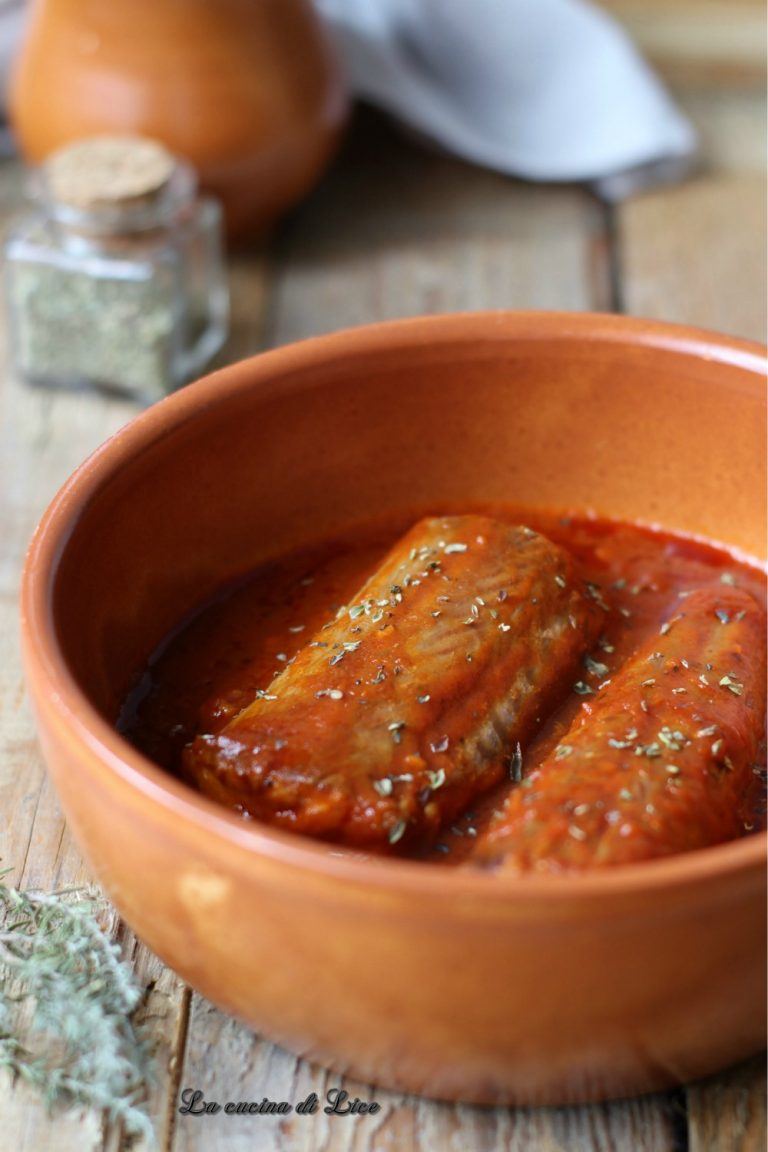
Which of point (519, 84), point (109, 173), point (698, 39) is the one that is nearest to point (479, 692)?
point (109, 173)

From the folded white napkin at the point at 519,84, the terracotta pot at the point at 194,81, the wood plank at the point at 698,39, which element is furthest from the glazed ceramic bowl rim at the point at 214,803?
the wood plank at the point at 698,39

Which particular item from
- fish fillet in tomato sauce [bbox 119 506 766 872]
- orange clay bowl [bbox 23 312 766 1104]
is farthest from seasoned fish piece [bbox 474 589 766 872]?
orange clay bowl [bbox 23 312 766 1104]

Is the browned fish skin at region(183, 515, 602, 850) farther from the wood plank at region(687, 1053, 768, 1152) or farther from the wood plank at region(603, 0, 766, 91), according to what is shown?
the wood plank at region(603, 0, 766, 91)

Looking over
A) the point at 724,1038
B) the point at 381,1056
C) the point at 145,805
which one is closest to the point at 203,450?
the point at 145,805

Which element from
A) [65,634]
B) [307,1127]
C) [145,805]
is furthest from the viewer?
[65,634]

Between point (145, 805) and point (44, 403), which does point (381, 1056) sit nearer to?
point (145, 805)
